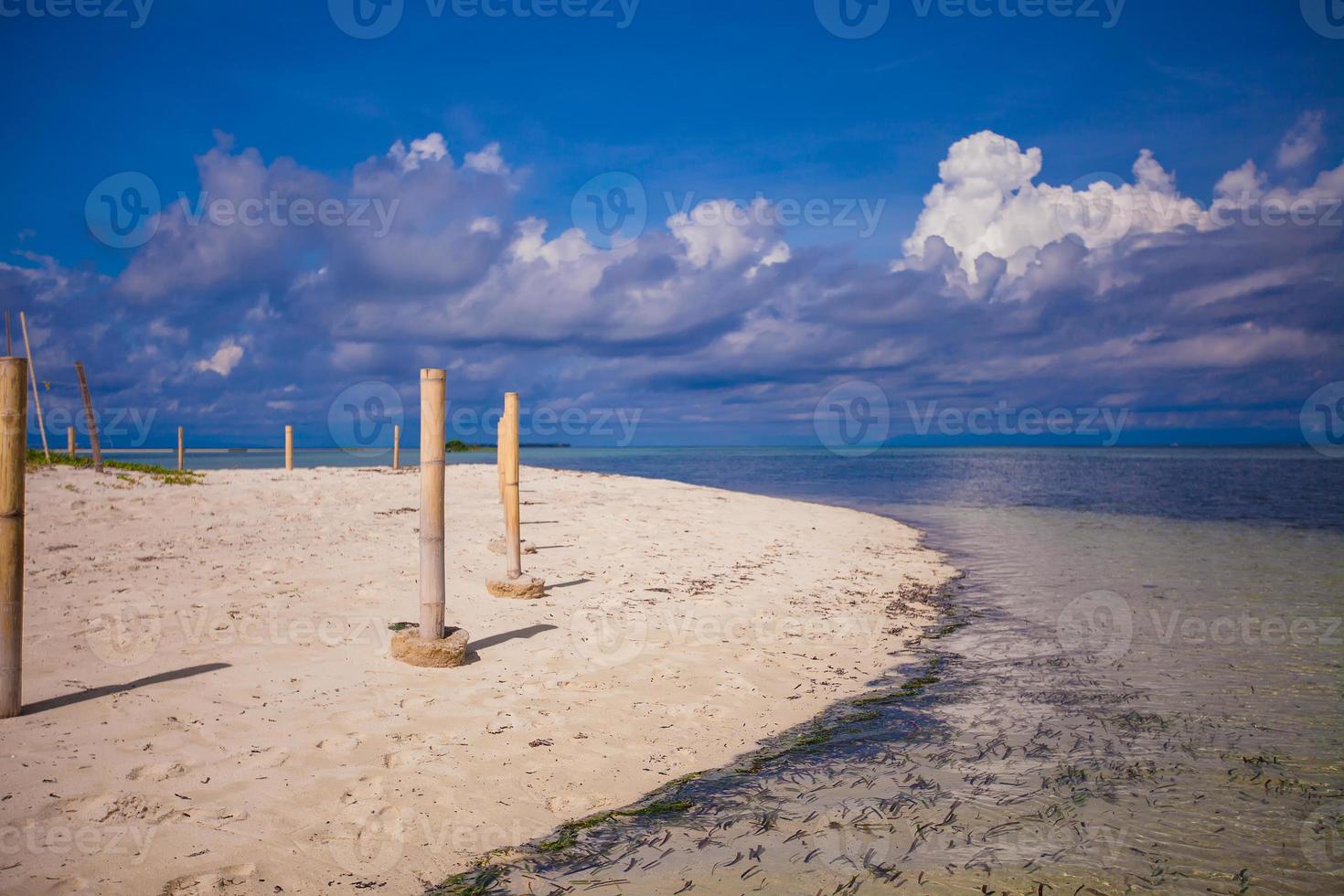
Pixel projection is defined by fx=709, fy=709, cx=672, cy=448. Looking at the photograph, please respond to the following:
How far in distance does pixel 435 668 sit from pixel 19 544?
3.66 metres

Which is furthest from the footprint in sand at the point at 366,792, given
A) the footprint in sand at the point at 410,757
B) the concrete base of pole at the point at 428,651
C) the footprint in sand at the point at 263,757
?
the concrete base of pole at the point at 428,651

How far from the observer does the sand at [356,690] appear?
4.55m

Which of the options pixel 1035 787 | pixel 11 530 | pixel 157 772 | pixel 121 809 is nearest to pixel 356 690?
pixel 157 772

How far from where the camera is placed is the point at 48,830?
4418mm

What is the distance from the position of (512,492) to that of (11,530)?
5493 millimetres

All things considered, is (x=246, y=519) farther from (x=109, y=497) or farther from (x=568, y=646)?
(x=568, y=646)

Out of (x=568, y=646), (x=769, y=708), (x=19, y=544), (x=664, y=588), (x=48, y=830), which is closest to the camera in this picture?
(x=48, y=830)

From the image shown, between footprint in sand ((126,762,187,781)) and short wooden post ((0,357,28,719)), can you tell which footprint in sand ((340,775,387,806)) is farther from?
short wooden post ((0,357,28,719))

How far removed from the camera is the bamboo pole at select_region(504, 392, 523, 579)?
1025cm

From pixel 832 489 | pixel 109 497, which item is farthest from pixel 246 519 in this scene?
pixel 832 489

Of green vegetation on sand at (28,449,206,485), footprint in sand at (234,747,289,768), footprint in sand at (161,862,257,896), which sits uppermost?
green vegetation on sand at (28,449,206,485)

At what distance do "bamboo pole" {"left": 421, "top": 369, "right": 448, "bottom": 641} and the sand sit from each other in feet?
2.66

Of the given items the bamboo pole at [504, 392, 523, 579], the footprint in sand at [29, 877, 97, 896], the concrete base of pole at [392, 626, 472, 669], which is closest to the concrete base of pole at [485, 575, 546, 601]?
the bamboo pole at [504, 392, 523, 579]

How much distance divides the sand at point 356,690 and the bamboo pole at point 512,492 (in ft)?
2.26
